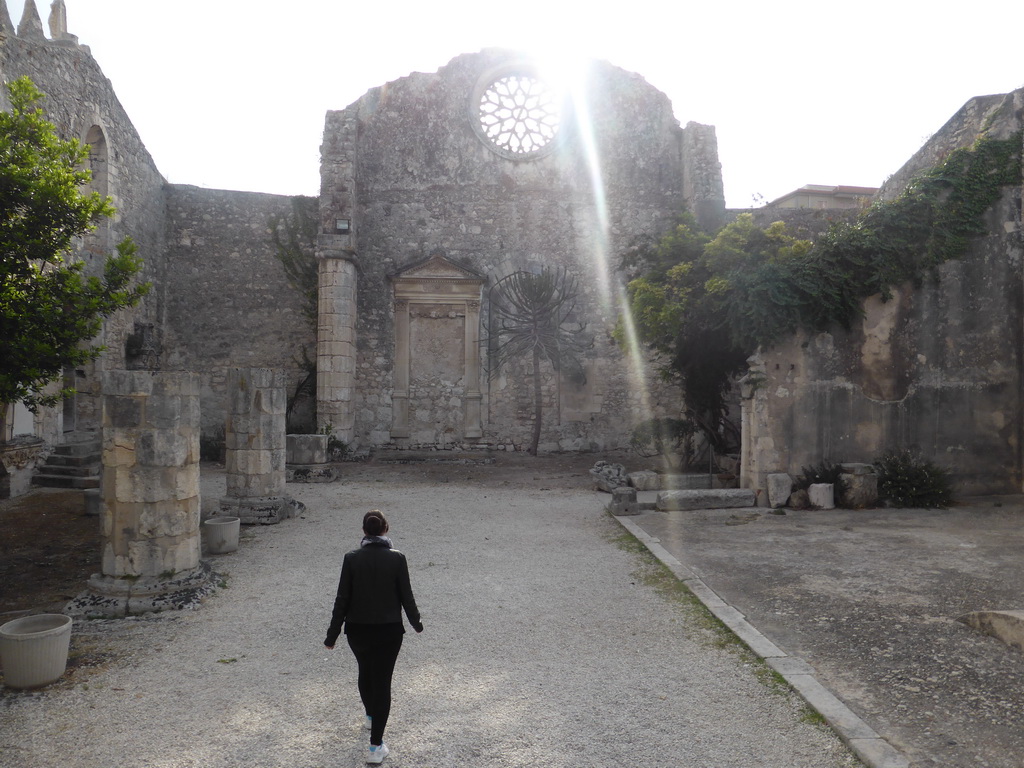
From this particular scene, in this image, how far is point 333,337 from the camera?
48.6 feet

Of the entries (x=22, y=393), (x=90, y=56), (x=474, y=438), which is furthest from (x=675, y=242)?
(x=90, y=56)

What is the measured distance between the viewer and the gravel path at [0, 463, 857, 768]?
357 cm

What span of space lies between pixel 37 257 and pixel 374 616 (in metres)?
4.79

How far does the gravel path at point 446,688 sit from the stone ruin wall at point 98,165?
7580 millimetres

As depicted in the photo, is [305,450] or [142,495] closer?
[142,495]

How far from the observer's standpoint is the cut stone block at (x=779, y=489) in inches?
392

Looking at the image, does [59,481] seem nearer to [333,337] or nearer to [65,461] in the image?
[65,461]

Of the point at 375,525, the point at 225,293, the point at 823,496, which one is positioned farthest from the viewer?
the point at 225,293

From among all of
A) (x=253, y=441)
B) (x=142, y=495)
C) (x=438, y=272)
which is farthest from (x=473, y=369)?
(x=142, y=495)

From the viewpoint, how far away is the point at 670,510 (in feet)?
32.4

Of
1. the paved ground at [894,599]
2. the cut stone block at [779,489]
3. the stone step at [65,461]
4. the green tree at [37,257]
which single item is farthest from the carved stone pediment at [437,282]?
the green tree at [37,257]

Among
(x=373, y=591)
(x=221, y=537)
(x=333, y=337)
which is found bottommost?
(x=221, y=537)

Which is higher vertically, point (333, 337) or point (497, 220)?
point (497, 220)

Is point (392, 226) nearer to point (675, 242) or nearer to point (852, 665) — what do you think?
point (675, 242)
